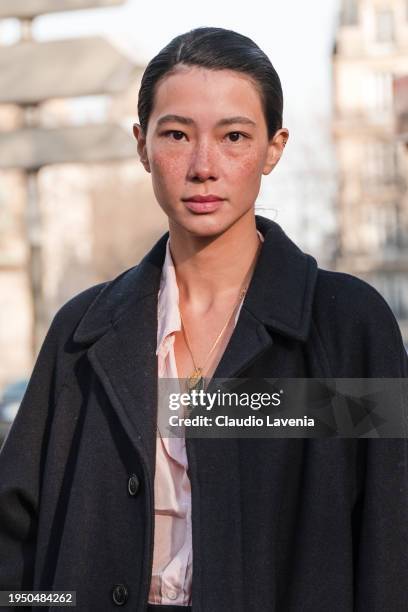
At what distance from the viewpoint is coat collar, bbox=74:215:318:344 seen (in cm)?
241

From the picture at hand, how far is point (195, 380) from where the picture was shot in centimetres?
242

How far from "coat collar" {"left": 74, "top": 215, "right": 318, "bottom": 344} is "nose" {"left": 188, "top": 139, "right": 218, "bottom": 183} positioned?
0.22 metres

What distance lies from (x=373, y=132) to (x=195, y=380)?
5094 centimetres

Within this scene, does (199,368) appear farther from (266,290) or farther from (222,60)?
(222,60)

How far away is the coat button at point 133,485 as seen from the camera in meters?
2.33

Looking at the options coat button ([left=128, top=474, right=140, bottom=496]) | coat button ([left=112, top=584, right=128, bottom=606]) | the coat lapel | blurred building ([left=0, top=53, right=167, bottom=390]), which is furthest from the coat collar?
blurred building ([left=0, top=53, right=167, bottom=390])

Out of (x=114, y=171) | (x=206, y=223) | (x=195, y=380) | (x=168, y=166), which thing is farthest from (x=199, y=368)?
(x=114, y=171)

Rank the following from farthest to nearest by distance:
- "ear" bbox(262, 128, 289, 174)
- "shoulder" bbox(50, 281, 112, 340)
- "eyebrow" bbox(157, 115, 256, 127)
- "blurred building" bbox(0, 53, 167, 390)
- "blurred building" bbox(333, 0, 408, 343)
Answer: "blurred building" bbox(333, 0, 408, 343), "blurred building" bbox(0, 53, 167, 390), "shoulder" bbox(50, 281, 112, 340), "ear" bbox(262, 128, 289, 174), "eyebrow" bbox(157, 115, 256, 127)

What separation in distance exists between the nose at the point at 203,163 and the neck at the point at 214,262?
5.3 inches

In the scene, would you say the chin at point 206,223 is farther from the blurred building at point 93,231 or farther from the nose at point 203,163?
the blurred building at point 93,231

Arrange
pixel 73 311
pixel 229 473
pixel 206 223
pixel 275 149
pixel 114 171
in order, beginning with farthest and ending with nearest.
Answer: pixel 114 171, pixel 73 311, pixel 275 149, pixel 206 223, pixel 229 473

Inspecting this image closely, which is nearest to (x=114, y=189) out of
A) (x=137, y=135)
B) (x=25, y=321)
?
(x=25, y=321)

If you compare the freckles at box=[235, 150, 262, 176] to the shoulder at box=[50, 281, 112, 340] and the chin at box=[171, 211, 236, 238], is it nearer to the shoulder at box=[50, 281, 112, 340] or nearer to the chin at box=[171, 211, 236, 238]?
the chin at box=[171, 211, 236, 238]

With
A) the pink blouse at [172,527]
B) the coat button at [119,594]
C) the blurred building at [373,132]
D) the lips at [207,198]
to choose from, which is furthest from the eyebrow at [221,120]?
the blurred building at [373,132]
